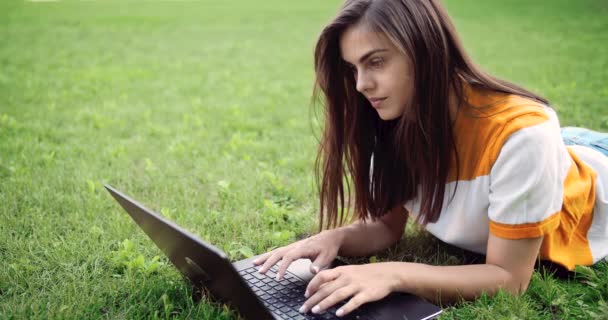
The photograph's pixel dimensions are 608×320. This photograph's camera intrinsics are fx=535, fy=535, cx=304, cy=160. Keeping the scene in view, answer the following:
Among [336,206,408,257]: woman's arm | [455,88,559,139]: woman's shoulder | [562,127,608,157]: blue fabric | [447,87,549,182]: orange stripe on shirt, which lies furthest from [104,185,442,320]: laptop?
[562,127,608,157]: blue fabric

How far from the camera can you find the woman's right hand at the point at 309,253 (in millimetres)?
2146

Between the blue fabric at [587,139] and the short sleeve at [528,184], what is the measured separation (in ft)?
3.19

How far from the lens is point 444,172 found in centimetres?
220

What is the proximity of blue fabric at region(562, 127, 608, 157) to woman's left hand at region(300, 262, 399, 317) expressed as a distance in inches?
58.0

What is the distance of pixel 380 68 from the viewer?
2.01 m

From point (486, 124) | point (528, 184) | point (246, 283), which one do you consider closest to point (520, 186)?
point (528, 184)

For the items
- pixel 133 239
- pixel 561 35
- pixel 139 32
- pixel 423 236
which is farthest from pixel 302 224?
pixel 139 32

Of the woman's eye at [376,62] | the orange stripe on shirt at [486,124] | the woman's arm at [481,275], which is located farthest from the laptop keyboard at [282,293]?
the woman's eye at [376,62]

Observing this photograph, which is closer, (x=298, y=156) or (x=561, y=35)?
(x=298, y=156)

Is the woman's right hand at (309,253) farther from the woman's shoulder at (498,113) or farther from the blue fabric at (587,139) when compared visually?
the blue fabric at (587,139)

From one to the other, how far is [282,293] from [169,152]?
2.57 m

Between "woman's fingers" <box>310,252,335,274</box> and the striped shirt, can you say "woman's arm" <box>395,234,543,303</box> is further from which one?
"woman's fingers" <box>310,252,335,274</box>

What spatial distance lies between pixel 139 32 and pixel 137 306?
1047 centimetres

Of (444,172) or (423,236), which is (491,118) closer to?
(444,172)
